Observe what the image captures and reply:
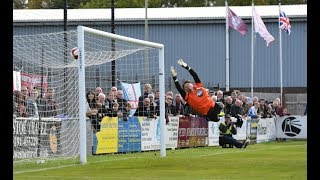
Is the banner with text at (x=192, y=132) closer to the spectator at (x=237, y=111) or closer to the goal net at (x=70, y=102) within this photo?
the spectator at (x=237, y=111)

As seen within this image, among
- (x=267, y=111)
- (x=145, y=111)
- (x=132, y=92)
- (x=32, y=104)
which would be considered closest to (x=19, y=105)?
(x=32, y=104)

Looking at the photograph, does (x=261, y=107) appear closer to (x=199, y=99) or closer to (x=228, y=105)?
(x=228, y=105)

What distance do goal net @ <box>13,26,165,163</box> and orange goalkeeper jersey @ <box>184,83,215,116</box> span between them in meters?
1.47

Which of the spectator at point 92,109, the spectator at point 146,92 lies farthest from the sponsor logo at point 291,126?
the spectator at point 92,109

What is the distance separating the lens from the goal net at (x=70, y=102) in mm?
20719

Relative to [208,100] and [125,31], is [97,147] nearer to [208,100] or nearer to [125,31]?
[208,100]

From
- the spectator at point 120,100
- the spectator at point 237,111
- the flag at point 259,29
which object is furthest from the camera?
the flag at point 259,29

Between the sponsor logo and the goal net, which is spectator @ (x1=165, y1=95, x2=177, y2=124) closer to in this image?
the goal net

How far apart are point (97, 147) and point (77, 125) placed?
178cm

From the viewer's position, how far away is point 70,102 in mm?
22531

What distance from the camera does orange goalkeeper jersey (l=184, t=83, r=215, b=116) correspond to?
94.2 ft

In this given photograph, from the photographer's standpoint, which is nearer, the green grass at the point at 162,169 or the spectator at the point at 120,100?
the green grass at the point at 162,169

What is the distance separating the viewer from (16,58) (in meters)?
22.9
